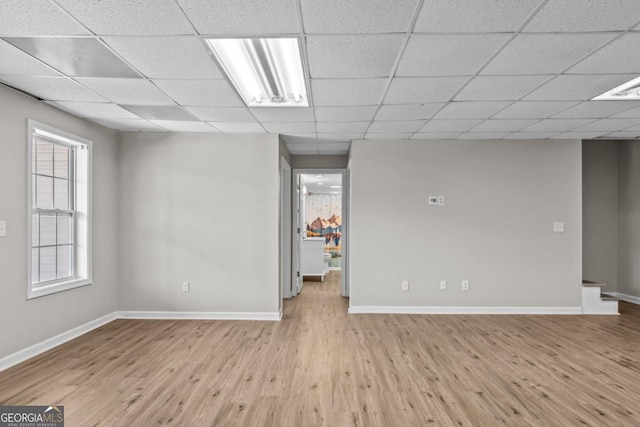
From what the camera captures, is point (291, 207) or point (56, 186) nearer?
point (56, 186)

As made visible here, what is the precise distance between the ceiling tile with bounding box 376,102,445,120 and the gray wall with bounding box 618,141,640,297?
13.6ft

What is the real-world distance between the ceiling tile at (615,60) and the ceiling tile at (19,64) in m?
3.83

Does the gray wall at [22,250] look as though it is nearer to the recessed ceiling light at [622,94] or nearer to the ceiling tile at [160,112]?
the ceiling tile at [160,112]

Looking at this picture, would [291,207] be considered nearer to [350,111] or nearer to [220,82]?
[350,111]

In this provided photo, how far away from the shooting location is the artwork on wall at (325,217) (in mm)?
11680

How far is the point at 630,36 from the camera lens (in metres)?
2.17

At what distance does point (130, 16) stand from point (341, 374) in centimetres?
294

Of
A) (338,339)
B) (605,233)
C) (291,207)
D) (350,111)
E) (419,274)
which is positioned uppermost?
(350,111)

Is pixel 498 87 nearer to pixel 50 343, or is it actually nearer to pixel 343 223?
pixel 343 223

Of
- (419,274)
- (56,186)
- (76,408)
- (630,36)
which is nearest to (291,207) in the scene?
(419,274)

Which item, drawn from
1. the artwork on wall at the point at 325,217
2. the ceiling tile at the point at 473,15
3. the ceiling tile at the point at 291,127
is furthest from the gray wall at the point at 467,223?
the artwork on wall at the point at 325,217

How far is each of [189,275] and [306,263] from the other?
3.51 metres

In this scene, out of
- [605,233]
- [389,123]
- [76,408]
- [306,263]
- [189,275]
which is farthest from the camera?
[306,263]

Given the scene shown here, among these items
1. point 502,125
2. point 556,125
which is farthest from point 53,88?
point 556,125
